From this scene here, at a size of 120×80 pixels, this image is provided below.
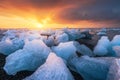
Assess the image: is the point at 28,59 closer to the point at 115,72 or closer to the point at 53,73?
the point at 53,73

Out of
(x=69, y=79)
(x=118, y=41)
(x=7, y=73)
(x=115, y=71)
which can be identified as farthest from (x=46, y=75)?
(x=118, y=41)

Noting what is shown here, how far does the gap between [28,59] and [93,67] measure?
3.72 ft

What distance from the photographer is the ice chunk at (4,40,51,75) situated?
3.20m

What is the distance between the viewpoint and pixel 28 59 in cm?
333

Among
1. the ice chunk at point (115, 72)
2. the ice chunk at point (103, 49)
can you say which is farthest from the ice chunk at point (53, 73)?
the ice chunk at point (103, 49)

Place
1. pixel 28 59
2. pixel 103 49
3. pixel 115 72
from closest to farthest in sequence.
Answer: pixel 115 72 → pixel 28 59 → pixel 103 49

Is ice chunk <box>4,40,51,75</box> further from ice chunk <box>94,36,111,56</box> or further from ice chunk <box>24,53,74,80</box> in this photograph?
ice chunk <box>94,36,111,56</box>

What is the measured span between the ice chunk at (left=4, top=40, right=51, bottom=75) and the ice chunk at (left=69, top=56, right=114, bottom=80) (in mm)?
682

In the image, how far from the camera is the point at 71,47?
3914 mm

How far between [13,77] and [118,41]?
344 cm

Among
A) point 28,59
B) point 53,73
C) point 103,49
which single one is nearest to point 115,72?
point 53,73

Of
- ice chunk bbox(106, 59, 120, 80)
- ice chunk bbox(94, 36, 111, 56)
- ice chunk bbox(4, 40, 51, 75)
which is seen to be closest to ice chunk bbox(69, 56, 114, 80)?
ice chunk bbox(106, 59, 120, 80)

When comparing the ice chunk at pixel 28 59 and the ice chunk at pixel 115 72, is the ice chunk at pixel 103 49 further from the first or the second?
the ice chunk at pixel 115 72

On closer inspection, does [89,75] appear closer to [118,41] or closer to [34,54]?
[34,54]
